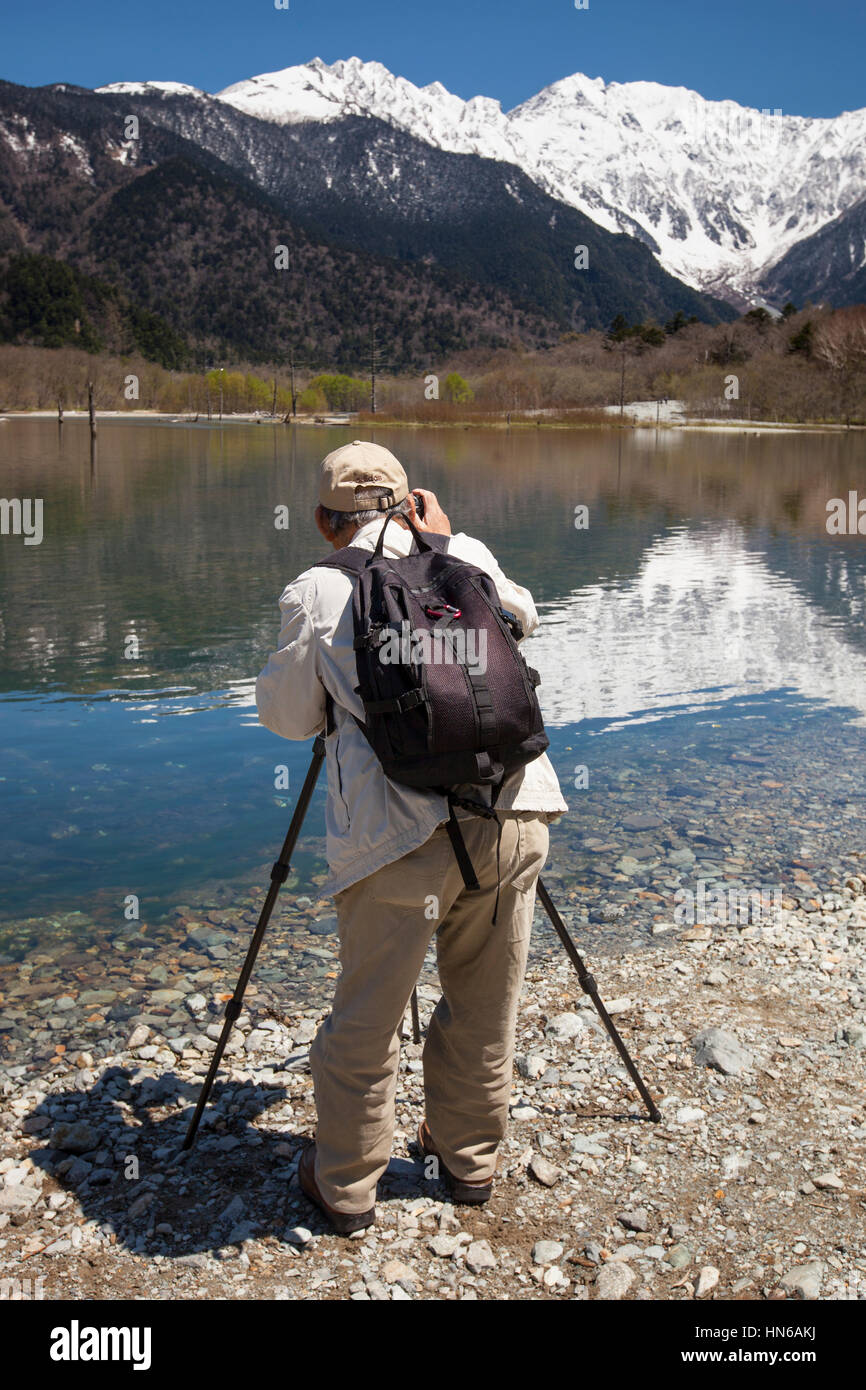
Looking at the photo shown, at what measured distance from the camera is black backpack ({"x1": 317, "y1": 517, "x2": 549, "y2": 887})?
2.99 meters

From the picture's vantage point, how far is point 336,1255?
3445mm

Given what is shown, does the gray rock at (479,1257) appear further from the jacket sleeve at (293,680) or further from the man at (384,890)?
the jacket sleeve at (293,680)

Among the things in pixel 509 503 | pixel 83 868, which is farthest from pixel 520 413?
pixel 83 868

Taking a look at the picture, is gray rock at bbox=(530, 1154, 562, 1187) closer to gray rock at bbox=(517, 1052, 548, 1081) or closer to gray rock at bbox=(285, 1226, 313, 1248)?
gray rock at bbox=(517, 1052, 548, 1081)

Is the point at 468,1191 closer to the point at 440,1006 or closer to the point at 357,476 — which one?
the point at 440,1006

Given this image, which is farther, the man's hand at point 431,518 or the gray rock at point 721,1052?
the gray rock at point 721,1052

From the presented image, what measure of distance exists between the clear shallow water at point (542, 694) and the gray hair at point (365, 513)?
3.60 m

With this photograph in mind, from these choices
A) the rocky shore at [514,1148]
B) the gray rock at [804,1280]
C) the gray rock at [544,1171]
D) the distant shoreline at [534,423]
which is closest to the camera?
the gray rock at [804,1280]

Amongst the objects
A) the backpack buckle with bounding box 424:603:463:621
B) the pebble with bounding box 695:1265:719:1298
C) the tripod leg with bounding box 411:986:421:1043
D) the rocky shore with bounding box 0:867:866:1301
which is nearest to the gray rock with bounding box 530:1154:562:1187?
the rocky shore with bounding box 0:867:866:1301

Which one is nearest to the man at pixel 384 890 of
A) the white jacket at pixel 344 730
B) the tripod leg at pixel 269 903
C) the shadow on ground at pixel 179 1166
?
the white jacket at pixel 344 730

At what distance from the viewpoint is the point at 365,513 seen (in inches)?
133

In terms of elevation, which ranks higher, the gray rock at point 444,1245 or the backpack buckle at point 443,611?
the backpack buckle at point 443,611

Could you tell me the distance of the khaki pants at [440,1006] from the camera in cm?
322
